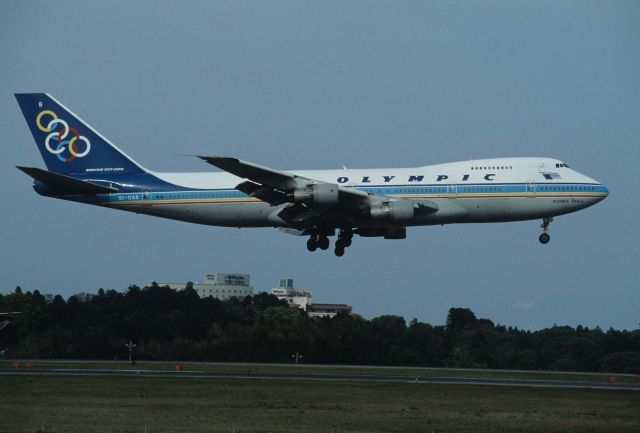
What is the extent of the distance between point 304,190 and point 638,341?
150ft

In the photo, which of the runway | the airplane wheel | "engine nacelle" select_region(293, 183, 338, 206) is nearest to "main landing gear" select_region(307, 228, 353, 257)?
the airplane wheel

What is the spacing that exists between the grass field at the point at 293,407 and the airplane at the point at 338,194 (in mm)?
11430

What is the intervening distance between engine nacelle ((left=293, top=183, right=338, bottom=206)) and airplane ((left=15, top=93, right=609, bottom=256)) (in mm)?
62

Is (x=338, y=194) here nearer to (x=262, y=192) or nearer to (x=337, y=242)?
(x=262, y=192)

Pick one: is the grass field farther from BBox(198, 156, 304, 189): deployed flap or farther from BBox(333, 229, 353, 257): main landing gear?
BBox(333, 229, 353, 257): main landing gear

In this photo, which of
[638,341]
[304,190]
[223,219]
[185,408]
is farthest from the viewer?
[638,341]

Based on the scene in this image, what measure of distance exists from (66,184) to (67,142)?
5.70 m

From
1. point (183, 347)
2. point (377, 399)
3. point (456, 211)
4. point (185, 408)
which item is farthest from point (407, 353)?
point (185, 408)

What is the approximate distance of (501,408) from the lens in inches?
1571

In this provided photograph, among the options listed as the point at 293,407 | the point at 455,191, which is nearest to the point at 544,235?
the point at 455,191

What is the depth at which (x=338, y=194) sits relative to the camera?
55938 millimetres

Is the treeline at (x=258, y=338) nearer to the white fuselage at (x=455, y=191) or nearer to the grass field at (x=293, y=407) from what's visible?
the white fuselage at (x=455, y=191)

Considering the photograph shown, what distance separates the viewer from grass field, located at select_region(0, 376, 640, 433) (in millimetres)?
33625

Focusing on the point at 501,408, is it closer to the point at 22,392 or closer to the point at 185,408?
the point at 185,408
